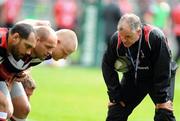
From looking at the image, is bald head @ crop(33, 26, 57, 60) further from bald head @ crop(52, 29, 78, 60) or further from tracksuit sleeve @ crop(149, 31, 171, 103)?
tracksuit sleeve @ crop(149, 31, 171, 103)

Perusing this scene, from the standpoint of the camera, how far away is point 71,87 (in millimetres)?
19953

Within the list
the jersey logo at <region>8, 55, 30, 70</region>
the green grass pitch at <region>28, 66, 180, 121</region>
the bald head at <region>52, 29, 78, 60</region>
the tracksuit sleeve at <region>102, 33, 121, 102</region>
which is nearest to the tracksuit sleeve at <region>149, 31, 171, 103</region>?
the tracksuit sleeve at <region>102, 33, 121, 102</region>

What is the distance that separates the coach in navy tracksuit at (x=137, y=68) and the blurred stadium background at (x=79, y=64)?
299cm

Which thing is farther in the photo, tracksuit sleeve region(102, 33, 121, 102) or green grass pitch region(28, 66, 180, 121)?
green grass pitch region(28, 66, 180, 121)

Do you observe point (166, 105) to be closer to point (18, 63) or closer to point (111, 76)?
point (111, 76)

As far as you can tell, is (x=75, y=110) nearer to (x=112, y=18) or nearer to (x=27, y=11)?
(x=112, y=18)

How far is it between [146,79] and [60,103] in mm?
6086

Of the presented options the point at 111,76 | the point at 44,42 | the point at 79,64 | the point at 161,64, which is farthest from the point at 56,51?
the point at 79,64

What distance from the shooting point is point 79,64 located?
1145 inches

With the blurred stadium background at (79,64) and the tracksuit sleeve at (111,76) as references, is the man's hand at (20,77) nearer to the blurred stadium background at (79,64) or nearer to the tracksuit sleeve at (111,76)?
the tracksuit sleeve at (111,76)

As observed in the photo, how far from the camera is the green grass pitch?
14.2 metres

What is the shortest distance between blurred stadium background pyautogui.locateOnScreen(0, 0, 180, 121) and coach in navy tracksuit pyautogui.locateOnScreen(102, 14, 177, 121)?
2986 millimetres

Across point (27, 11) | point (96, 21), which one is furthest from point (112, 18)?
point (27, 11)

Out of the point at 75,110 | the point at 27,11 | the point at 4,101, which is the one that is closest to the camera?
the point at 4,101
